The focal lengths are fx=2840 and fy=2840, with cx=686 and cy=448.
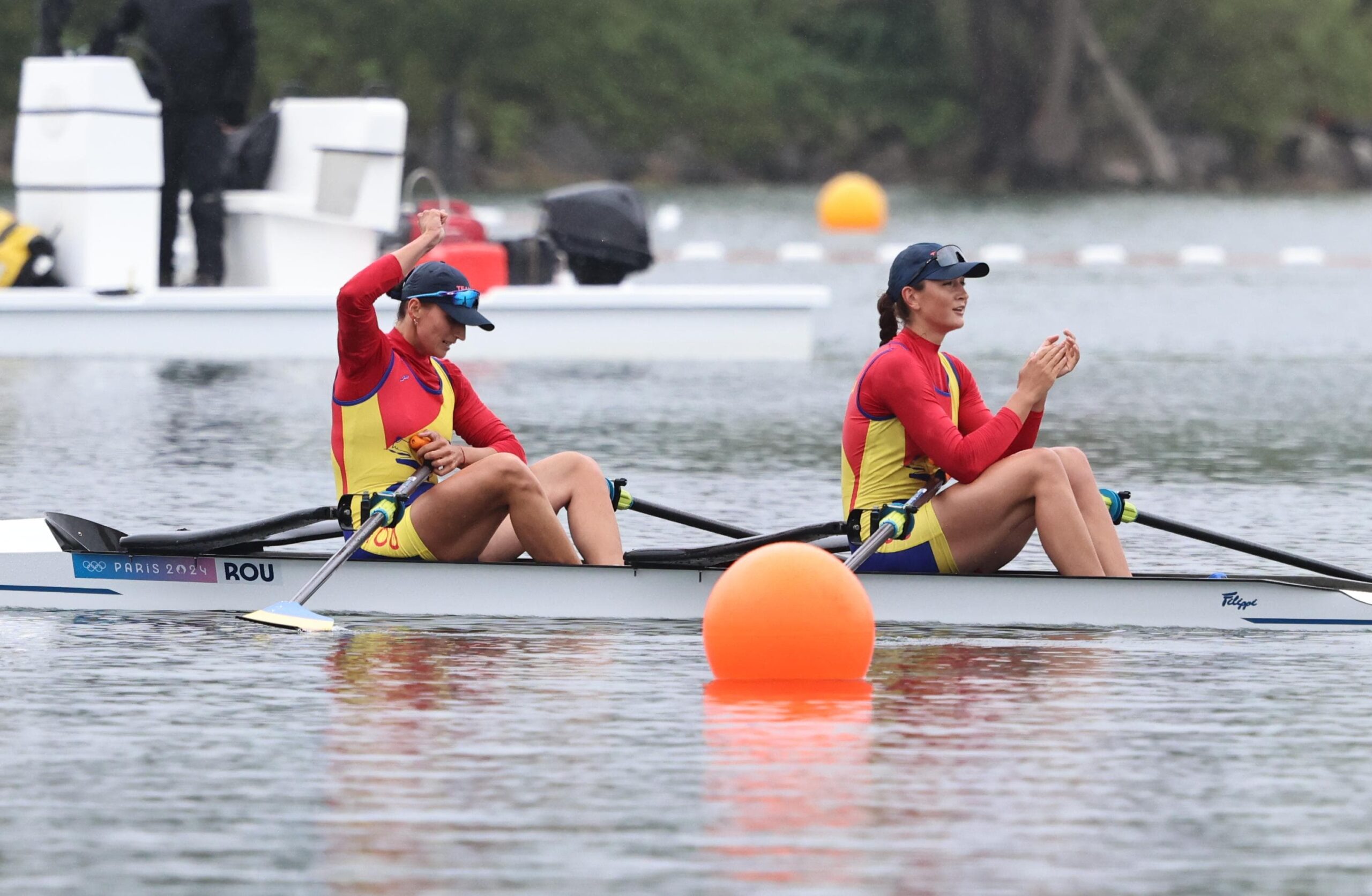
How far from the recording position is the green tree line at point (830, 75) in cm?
5797

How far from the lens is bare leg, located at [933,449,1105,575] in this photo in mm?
8523

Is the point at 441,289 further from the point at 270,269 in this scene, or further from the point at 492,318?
the point at 270,269

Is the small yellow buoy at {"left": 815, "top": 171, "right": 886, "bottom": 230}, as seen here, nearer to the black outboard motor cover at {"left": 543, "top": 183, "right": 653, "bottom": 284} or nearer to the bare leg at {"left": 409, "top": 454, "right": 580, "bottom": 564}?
the black outboard motor cover at {"left": 543, "top": 183, "right": 653, "bottom": 284}

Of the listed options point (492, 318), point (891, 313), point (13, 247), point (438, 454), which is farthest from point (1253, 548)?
point (13, 247)

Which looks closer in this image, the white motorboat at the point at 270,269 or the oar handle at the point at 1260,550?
the oar handle at the point at 1260,550

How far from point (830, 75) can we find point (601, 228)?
48179mm

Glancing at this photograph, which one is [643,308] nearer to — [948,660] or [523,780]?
[948,660]

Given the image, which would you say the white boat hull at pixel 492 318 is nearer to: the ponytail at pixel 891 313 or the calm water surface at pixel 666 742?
the calm water surface at pixel 666 742

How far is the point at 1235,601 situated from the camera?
344 inches

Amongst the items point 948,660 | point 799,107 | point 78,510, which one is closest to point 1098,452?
point 78,510

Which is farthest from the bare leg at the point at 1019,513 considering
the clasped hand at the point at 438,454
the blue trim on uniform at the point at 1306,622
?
the clasped hand at the point at 438,454

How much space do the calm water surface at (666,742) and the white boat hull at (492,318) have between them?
17.9ft

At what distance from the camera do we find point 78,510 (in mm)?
11508

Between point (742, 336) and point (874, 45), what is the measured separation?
164 feet
